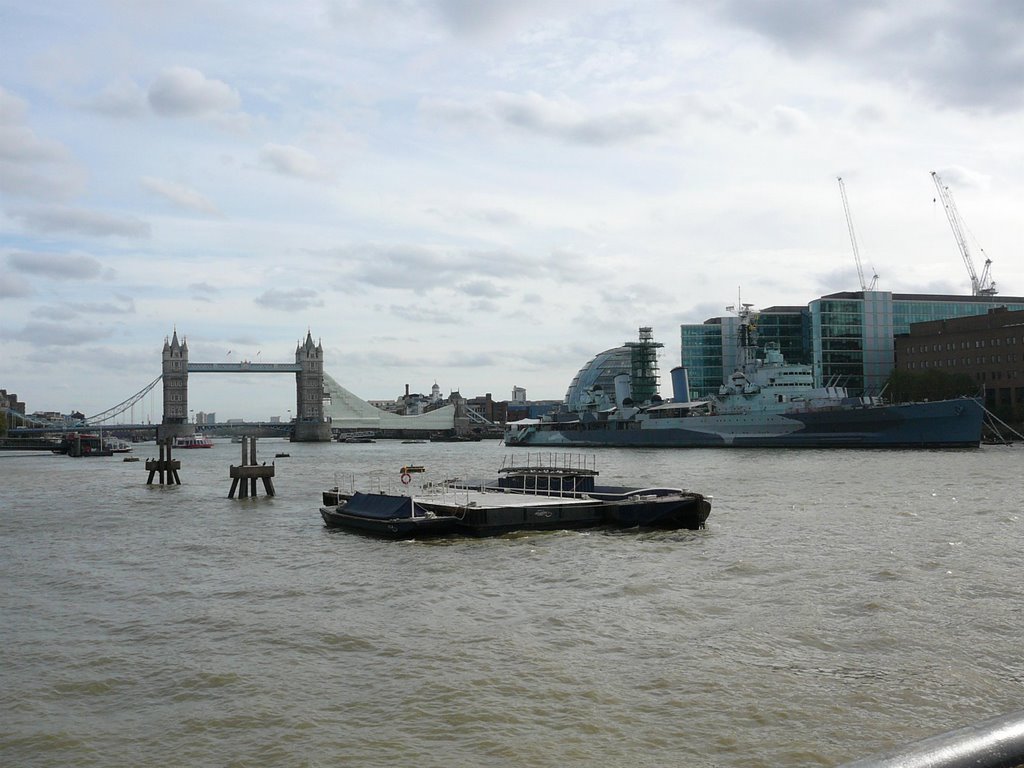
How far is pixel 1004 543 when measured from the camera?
25141mm

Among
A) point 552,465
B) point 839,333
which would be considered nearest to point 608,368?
point 839,333

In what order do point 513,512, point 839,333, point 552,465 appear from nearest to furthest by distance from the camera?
point 513,512
point 552,465
point 839,333

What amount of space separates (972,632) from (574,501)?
57.0 feet

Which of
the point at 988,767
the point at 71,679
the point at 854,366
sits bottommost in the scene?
the point at 71,679

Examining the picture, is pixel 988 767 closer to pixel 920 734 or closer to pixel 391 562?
pixel 920 734

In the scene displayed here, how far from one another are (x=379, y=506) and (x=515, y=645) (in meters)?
17.0

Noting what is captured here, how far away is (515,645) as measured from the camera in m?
15.3

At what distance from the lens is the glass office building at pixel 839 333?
138375 mm

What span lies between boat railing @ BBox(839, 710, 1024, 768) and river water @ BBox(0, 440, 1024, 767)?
4.84 metres

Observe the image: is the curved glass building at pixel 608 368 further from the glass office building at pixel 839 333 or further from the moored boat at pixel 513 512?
the moored boat at pixel 513 512

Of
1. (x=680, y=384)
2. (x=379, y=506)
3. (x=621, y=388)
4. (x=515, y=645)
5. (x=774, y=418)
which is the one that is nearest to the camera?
(x=515, y=645)

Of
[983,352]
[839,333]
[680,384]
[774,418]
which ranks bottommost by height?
[774,418]

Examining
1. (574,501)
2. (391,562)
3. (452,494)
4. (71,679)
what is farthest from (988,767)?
(452,494)

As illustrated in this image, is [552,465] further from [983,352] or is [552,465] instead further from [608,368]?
[608,368]
